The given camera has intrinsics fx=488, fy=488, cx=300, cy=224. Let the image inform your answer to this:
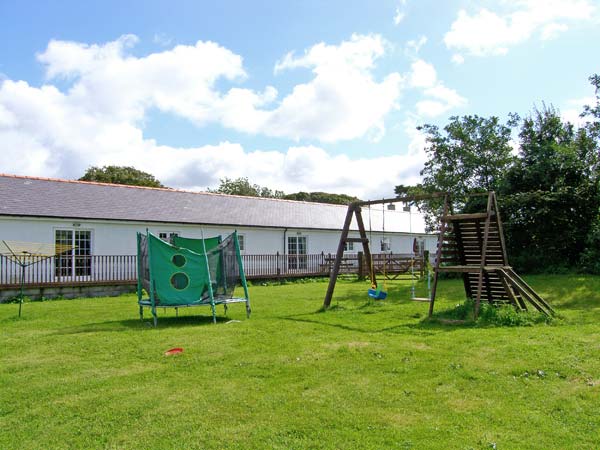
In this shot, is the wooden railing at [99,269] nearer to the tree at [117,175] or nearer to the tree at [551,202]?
the tree at [551,202]

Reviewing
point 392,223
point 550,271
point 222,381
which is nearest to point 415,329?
point 222,381

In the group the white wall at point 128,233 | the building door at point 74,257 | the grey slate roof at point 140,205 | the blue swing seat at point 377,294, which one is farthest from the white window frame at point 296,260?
the blue swing seat at point 377,294

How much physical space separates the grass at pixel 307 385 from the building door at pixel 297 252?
16.5m

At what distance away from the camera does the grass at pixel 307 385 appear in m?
4.46

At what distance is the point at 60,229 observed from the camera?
20422 mm

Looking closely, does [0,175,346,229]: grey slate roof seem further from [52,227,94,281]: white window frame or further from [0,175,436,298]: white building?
[52,227,94,281]: white window frame

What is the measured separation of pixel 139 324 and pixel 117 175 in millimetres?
45165

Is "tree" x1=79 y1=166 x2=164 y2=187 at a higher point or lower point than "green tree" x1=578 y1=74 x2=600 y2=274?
higher

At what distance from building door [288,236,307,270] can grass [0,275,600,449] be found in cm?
1651

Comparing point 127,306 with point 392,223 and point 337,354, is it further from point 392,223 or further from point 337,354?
point 392,223

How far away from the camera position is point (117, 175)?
5266 centimetres

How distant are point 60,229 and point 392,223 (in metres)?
23.8

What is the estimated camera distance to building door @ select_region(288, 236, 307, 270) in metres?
27.1

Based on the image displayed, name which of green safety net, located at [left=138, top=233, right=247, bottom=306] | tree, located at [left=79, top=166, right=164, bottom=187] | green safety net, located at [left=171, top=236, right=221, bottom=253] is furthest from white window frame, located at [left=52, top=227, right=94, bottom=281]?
tree, located at [left=79, top=166, right=164, bottom=187]
